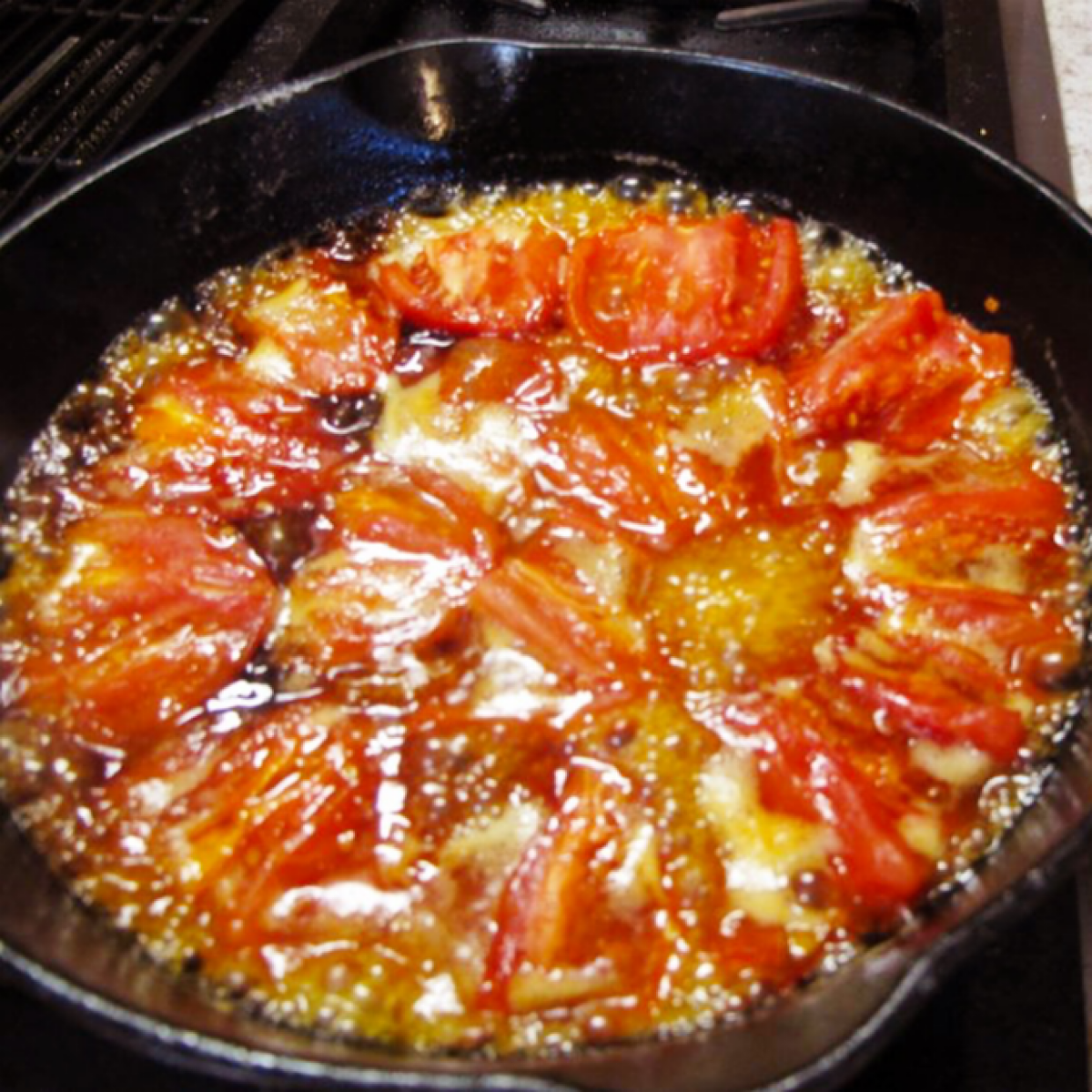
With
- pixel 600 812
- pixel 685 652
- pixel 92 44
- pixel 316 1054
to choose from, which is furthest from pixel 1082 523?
pixel 92 44

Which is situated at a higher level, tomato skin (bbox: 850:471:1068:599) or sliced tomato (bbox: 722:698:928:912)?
tomato skin (bbox: 850:471:1068:599)

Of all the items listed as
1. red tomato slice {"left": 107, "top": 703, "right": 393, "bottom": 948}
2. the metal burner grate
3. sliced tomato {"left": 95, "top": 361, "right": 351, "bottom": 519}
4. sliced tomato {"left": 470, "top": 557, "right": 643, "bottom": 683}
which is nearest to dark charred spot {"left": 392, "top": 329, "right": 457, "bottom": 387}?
sliced tomato {"left": 95, "top": 361, "right": 351, "bottom": 519}

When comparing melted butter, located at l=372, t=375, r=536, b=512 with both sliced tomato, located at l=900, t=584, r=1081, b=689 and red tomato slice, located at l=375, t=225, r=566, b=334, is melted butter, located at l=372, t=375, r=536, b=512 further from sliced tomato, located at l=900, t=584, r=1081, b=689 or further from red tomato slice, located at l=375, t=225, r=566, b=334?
sliced tomato, located at l=900, t=584, r=1081, b=689

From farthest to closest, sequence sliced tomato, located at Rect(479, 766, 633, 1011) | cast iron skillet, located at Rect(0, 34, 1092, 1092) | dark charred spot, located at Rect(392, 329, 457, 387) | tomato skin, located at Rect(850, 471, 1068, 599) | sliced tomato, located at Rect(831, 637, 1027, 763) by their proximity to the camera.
→ 1. dark charred spot, located at Rect(392, 329, 457, 387)
2. cast iron skillet, located at Rect(0, 34, 1092, 1092)
3. tomato skin, located at Rect(850, 471, 1068, 599)
4. sliced tomato, located at Rect(831, 637, 1027, 763)
5. sliced tomato, located at Rect(479, 766, 633, 1011)

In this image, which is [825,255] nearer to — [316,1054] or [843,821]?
[843,821]

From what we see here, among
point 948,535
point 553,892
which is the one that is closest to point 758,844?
point 553,892

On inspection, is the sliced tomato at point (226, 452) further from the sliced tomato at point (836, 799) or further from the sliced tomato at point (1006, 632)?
the sliced tomato at point (1006, 632)

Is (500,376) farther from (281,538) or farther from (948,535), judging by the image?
(948,535)
